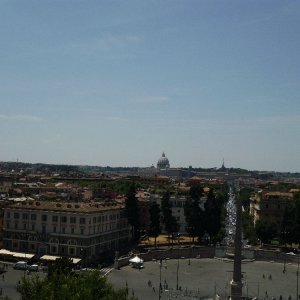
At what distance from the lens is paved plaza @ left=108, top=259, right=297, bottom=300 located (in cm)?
5381

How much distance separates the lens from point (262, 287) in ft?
189

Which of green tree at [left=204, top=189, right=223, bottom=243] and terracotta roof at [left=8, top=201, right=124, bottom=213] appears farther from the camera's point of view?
green tree at [left=204, top=189, right=223, bottom=243]

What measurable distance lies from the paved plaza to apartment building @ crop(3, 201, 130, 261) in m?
6.37

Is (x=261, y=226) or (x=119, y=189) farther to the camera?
(x=119, y=189)

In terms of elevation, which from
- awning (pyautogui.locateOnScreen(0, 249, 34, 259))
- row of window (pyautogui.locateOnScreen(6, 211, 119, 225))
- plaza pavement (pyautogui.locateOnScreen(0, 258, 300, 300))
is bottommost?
plaza pavement (pyautogui.locateOnScreen(0, 258, 300, 300))

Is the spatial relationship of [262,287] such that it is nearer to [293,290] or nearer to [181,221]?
[293,290]

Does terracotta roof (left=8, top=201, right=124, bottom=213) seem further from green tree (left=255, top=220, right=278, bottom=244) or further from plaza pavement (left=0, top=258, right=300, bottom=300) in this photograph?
green tree (left=255, top=220, right=278, bottom=244)

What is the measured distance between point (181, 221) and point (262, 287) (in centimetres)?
4284

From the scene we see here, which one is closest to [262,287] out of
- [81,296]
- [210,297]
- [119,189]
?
[210,297]

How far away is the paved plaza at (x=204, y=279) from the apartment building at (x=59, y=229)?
6.37m

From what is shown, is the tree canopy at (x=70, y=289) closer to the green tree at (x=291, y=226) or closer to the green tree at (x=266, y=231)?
the green tree at (x=291, y=226)

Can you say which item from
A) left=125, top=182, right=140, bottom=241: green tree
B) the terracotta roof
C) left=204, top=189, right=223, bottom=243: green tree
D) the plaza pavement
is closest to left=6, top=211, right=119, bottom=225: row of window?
the terracotta roof

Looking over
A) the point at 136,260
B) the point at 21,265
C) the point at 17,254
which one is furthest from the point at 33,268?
the point at 136,260

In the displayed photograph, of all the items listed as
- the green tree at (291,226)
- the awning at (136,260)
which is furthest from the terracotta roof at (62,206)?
the green tree at (291,226)
